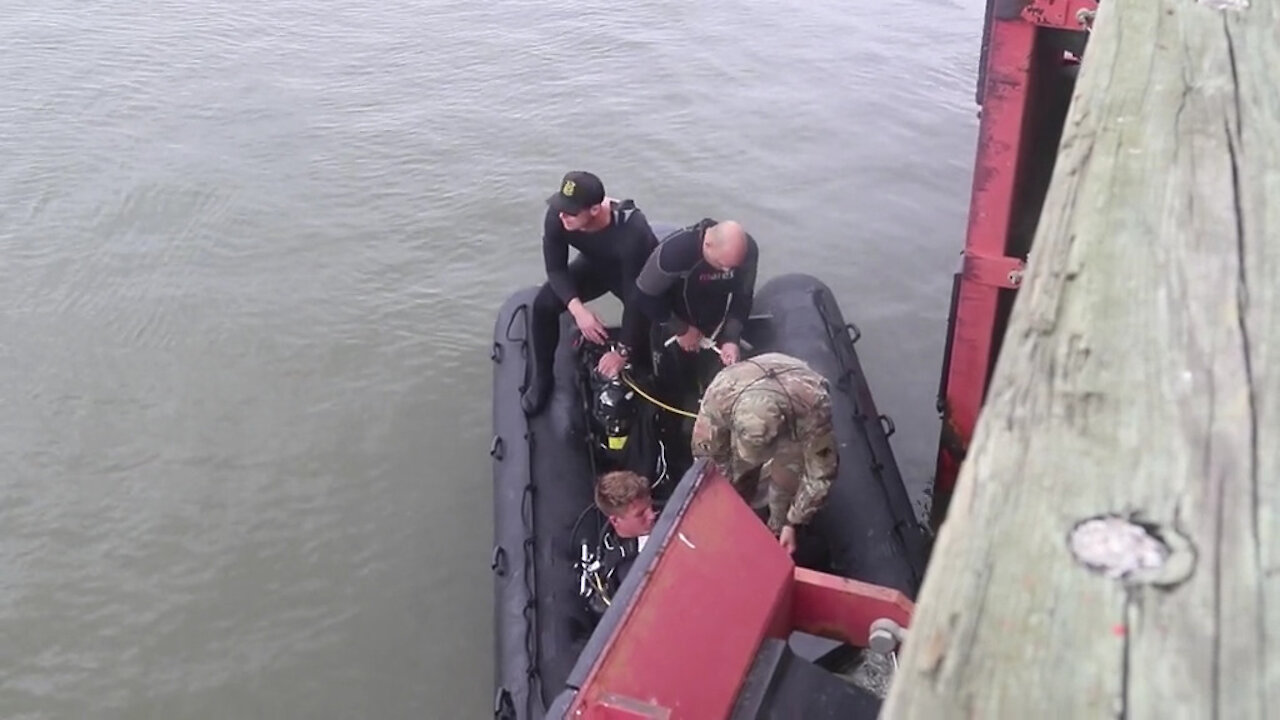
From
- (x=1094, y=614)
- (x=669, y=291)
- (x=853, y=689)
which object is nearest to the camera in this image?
(x=1094, y=614)

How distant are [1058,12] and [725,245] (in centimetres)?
141

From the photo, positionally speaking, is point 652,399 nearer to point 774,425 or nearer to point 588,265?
point 588,265

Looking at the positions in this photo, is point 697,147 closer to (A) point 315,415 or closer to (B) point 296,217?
(B) point 296,217

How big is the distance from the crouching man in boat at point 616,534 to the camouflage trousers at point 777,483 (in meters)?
0.37

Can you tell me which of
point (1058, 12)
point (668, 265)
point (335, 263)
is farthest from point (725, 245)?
point (335, 263)

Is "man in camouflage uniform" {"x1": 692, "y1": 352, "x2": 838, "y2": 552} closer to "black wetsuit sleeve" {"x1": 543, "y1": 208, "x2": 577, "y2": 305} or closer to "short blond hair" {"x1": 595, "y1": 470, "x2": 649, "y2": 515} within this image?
"short blond hair" {"x1": 595, "y1": 470, "x2": 649, "y2": 515}

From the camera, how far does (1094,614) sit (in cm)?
68

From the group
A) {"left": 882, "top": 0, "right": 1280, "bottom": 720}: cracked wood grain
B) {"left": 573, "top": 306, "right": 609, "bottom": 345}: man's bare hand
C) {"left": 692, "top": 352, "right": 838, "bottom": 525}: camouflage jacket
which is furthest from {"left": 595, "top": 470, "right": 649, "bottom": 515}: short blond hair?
{"left": 882, "top": 0, "right": 1280, "bottom": 720}: cracked wood grain

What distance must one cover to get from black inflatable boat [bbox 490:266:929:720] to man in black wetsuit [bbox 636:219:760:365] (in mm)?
435

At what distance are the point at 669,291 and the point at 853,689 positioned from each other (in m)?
2.36

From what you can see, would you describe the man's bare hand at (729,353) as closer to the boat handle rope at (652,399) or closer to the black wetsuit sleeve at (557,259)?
the boat handle rope at (652,399)

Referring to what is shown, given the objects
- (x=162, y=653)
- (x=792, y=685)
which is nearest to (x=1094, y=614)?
(x=792, y=685)

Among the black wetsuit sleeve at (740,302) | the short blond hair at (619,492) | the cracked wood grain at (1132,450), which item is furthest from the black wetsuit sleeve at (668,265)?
the cracked wood grain at (1132,450)

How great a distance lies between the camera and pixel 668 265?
184 inches
